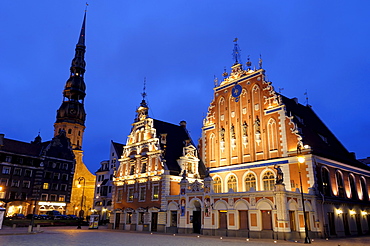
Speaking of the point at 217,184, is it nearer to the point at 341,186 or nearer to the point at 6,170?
the point at 341,186

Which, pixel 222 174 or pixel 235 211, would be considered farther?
pixel 222 174

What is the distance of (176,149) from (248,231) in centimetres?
1789

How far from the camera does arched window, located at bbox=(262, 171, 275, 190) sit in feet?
107

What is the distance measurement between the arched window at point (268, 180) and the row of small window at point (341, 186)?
4748mm

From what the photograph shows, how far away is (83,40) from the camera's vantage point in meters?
106

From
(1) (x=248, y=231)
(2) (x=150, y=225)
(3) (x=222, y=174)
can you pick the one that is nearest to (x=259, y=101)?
(3) (x=222, y=174)

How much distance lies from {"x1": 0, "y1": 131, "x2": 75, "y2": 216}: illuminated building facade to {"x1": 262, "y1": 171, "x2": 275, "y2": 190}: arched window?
1733 inches

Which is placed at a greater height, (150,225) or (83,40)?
(83,40)

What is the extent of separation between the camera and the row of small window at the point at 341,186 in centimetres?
3224

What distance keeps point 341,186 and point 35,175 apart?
58.9m

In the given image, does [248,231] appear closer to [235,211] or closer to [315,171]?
[235,211]

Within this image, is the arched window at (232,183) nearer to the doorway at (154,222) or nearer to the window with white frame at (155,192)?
the window with white frame at (155,192)

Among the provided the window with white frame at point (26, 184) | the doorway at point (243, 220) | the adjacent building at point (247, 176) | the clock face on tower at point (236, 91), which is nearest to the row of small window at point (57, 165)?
the window with white frame at point (26, 184)

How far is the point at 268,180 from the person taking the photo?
33.2 m
